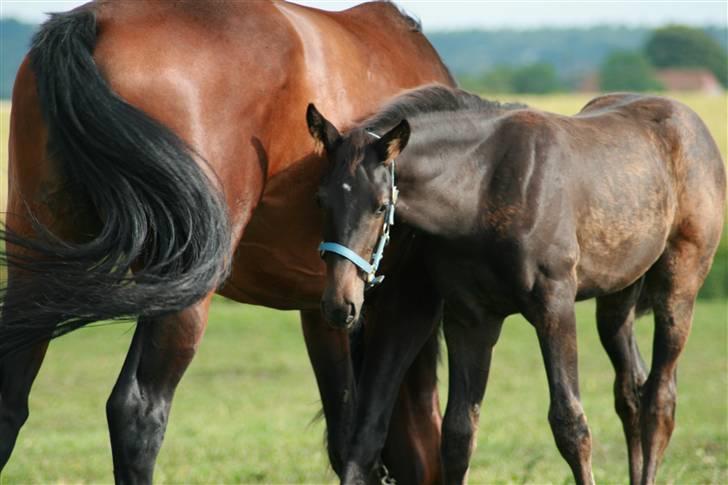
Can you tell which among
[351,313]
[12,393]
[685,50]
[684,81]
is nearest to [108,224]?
[12,393]

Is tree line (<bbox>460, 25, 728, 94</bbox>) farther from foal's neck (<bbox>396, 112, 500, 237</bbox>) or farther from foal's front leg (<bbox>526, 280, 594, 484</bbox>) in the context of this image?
foal's front leg (<bbox>526, 280, 594, 484</bbox>)

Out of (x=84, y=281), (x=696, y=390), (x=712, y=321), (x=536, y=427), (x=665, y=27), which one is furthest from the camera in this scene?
(x=665, y=27)

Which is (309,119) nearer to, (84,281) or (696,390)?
(84,281)

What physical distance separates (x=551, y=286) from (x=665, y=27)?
10157 cm

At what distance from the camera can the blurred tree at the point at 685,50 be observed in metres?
95.9

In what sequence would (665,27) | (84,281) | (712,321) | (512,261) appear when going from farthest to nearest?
(665,27), (712,321), (512,261), (84,281)

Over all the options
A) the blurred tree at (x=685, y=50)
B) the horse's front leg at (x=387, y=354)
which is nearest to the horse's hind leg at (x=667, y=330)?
the horse's front leg at (x=387, y=354)

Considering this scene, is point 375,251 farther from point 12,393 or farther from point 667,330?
point 667,330

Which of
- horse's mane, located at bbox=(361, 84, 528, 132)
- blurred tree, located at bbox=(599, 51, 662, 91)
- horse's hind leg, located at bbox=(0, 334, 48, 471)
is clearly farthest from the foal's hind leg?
blurred tree, located at bbox=(599, 51, 662, 91)

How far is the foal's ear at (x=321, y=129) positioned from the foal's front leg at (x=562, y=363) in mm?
974

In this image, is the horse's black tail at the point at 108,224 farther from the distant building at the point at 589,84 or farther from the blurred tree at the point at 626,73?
the distant building at the point at 589,84

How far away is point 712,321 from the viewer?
19844 mm

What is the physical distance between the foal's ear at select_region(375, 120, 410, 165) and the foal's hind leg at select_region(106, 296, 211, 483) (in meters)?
0.82

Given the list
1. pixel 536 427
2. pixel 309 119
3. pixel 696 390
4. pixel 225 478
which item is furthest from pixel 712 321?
pixel 309 119
